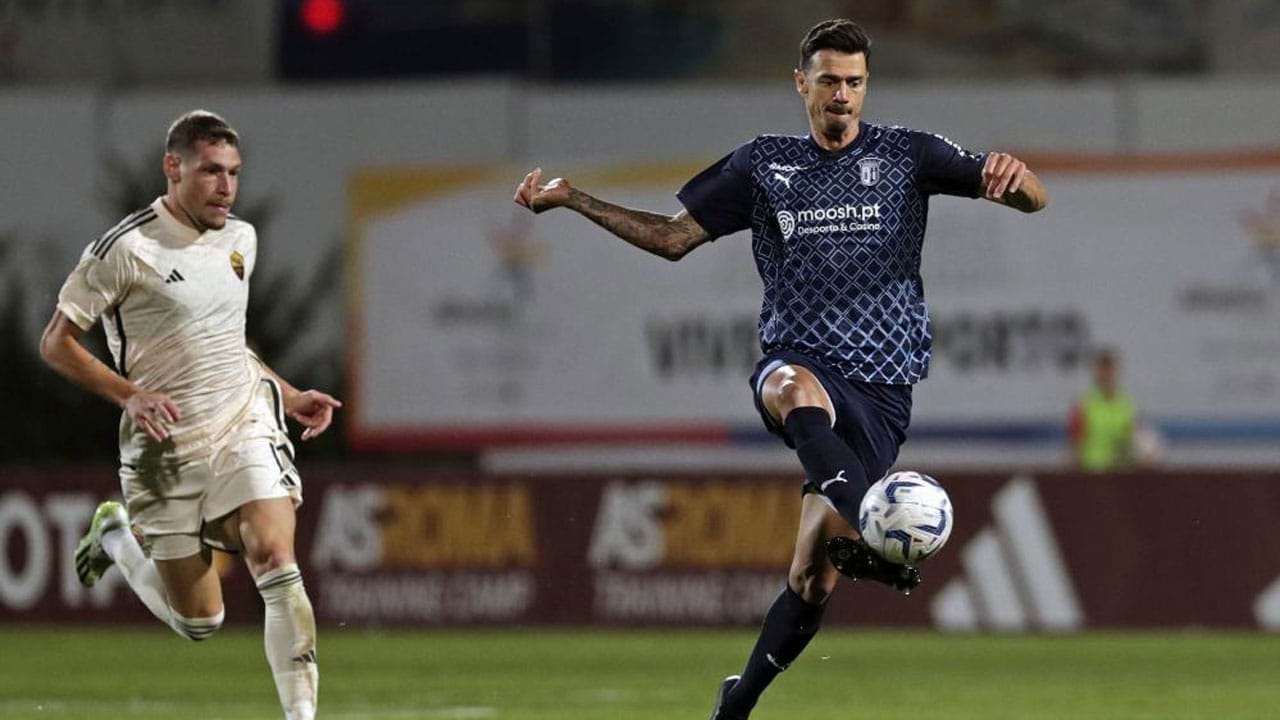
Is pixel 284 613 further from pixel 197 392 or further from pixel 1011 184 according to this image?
pixel 1011 184

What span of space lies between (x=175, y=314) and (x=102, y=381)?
1.44ft

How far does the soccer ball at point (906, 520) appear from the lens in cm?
816

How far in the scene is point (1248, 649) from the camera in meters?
16.4

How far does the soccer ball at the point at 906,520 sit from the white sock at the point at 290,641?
6.58ft

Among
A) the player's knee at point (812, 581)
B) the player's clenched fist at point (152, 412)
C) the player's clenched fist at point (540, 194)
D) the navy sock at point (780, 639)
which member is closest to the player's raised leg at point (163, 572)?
the player's clenched fist at point (152, 412)

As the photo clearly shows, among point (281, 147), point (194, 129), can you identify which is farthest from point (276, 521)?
point (281, 147)

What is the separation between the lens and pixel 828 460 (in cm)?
866

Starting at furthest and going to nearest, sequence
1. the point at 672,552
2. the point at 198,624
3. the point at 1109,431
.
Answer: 1. the point at 1109,431
2. the point at 672,552
3. the point at 198,624

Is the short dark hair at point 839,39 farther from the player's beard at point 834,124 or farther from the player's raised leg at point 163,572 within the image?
Answer: the player's raised leg at point 163,572

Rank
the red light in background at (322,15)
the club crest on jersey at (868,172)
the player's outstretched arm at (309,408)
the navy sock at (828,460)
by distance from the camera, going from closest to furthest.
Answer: the navy sock at (828,460), the club crest on jersey at (868,172), the player's outstretched arm at (309,408), the red light in background at (322,15)

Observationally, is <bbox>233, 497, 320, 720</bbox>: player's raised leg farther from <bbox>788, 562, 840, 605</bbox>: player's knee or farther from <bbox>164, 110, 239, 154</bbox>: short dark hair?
<bbox>788, 562, 840, 605</bbox>: player's knee

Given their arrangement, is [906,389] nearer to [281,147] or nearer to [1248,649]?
[1248,649]

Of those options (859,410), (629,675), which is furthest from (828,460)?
(629,675)

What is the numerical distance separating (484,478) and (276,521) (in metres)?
9.61
